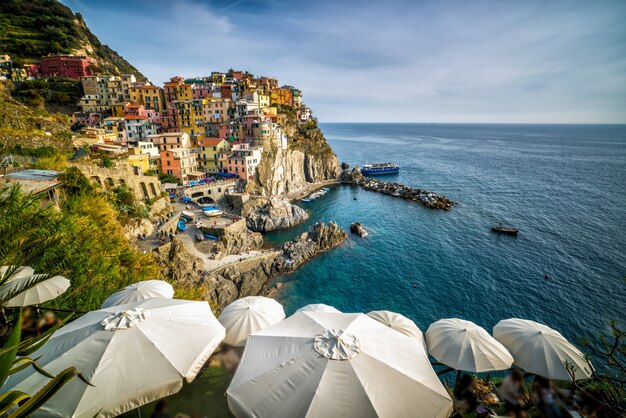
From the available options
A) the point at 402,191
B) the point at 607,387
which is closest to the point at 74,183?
the point at 607,387

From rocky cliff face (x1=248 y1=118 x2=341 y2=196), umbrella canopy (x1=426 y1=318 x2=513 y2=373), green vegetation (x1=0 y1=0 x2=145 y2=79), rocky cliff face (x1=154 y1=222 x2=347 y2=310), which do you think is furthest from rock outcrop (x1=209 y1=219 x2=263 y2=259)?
green vegetation (x1=0 y1=0 x2=145 y2=79)

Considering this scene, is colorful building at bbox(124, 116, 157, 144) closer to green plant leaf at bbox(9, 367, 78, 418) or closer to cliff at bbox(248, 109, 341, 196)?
cliff at bbox(248, 109, 341, 196)

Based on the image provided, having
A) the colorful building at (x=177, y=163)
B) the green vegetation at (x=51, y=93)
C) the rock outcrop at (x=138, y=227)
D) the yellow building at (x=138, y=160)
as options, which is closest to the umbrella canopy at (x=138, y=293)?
the rock outcrop at (x=138, y=227)

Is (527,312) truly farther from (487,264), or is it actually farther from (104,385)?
(104,385)

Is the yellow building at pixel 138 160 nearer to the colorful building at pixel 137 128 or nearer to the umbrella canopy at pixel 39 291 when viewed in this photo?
the colorful building at pixel 137 128

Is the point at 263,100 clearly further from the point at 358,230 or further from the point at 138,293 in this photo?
the point at 138,293
